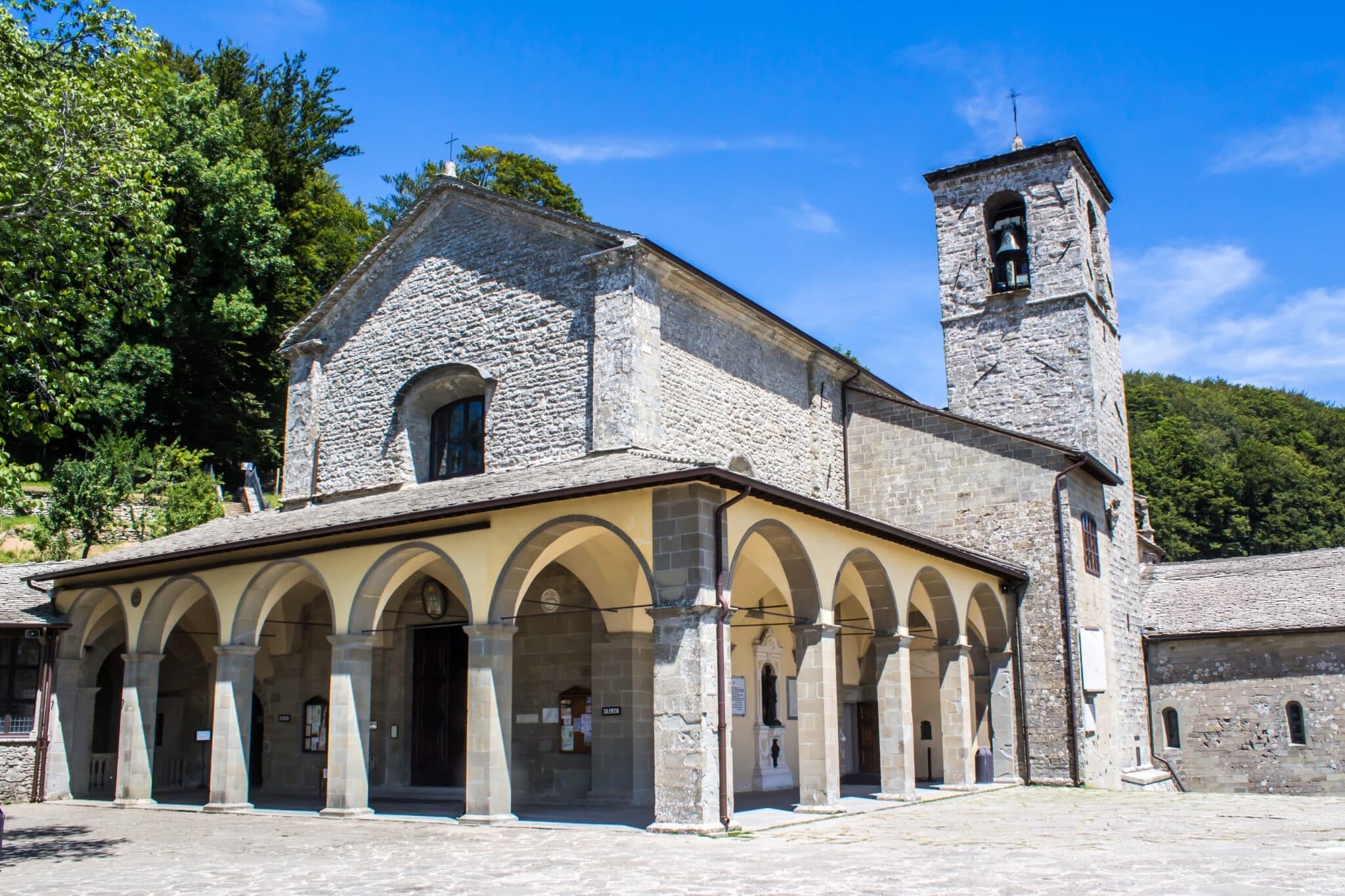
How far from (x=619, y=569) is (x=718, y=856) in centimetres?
521

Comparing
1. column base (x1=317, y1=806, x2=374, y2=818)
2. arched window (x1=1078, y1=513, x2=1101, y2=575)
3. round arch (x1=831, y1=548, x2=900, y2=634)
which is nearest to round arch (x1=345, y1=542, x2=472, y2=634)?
column base (x1=317, y1=806, x2=374, y2=818)

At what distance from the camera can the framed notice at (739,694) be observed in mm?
14609

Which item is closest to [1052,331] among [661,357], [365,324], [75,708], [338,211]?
[661,357]

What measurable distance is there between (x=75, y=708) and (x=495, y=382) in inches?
307

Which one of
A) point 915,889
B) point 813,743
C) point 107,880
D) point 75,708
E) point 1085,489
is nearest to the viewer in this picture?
point 915,889

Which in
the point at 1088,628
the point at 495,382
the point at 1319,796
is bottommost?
the point at 1319,796

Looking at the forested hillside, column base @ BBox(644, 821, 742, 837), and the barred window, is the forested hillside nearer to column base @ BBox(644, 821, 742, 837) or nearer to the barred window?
column base @ BBox(644, 821, 742, 837)

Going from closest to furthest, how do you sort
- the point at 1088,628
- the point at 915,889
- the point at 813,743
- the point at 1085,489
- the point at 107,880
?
1. the point at 915,889
2. the point at 107,880
3. the point at 813,743
4. the point at 1088,628
5. the point at 1085,489

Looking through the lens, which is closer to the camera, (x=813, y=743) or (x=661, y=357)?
(x=813, y=743)

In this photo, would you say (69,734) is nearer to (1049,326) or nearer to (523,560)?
A: (523,560)

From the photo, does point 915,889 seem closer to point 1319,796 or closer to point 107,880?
point 107,880

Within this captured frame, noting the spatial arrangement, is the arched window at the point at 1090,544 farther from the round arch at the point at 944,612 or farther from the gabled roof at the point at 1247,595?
the round arch at the point at 944,612

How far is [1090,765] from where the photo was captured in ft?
53.0

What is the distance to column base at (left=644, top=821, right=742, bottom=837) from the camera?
9406 millimetres
